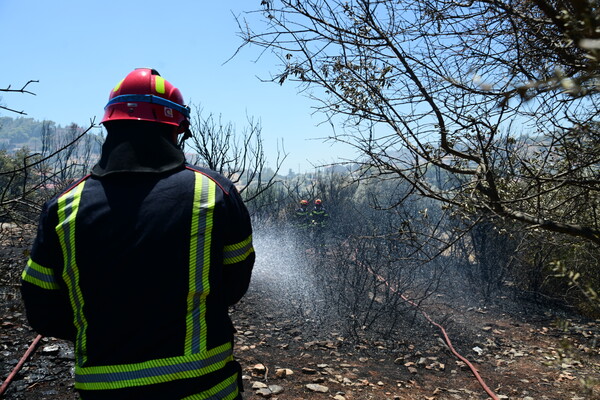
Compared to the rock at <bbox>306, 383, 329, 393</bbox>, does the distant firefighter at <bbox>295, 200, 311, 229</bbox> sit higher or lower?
higher

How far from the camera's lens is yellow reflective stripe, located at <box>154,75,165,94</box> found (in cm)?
172

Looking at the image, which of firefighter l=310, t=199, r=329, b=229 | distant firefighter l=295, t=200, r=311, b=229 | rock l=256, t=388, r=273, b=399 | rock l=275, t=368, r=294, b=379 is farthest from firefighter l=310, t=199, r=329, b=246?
rock l=256, t=388, r=273, b=399

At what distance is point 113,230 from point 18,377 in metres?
3.53

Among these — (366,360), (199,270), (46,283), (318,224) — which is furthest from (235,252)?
(318,224)

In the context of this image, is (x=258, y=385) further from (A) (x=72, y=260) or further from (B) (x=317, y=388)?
(A) (x=72, y=260)

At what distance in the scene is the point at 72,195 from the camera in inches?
56.9

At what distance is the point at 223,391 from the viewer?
1482 millimetres

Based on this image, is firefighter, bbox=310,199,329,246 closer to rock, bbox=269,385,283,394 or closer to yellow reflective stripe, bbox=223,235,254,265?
rock, bbox=269,385,283,394

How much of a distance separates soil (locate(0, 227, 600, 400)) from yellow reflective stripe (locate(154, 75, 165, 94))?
278 cm

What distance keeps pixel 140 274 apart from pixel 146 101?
2.18 feet

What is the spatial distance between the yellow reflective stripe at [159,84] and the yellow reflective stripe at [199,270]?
500mm

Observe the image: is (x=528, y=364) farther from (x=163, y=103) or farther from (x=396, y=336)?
(x=163, y=103)

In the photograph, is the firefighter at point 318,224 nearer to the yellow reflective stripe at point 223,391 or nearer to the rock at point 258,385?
the rock at point 258,385

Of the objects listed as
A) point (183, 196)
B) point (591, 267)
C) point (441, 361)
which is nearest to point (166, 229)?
point (183, 196)
